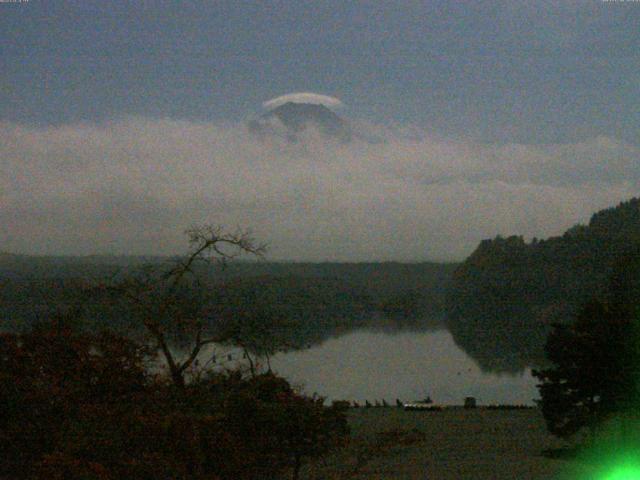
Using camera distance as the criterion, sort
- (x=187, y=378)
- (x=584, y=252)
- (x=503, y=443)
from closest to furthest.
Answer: (x=187, y=378) < (x=503, y=443) < (x=584, y=252)

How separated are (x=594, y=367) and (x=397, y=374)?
33.5m

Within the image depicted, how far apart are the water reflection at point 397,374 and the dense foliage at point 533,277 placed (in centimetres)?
1854

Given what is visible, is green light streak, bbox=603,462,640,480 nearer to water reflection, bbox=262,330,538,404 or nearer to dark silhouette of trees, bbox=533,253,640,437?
dark silhouette of trees, bbox=533,253,640,437

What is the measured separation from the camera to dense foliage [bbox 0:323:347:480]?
6457mm

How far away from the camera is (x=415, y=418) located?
74.7 feet

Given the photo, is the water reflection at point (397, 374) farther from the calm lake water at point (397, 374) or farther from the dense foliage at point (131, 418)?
the dense foliage at point (131, 418)

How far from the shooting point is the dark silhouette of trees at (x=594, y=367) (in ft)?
43.4

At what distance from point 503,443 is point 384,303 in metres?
93.0

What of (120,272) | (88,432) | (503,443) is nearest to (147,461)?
(88,432)

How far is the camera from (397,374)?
46406mm

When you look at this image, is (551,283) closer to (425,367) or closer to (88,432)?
(425,367)

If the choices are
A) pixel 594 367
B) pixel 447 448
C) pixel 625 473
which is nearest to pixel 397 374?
pixel 447 448

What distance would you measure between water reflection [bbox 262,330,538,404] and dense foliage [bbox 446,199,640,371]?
18.5 metres

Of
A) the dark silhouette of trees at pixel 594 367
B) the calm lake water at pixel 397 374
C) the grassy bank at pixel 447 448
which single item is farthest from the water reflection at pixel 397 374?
the dark silhouette of trees at pixel 594 367
